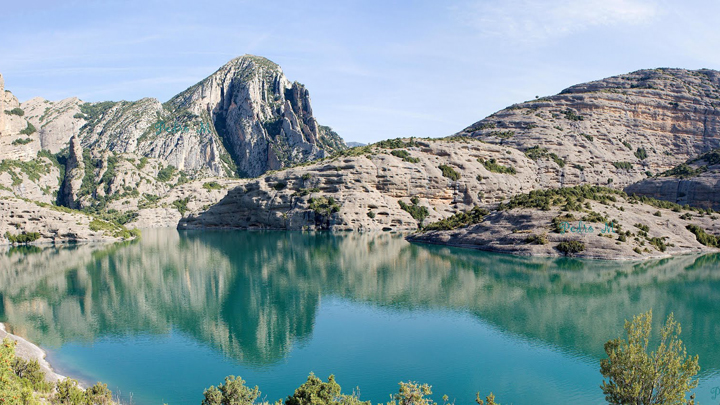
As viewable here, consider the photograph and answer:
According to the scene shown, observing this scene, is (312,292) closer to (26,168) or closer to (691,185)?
(691,185)

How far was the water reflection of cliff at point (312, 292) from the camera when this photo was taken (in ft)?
94.5

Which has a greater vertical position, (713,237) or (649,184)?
(649,184)

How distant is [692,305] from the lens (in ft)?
116

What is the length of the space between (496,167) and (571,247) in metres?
55.4

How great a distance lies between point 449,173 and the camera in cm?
10212

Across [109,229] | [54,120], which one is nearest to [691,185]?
[109,229]

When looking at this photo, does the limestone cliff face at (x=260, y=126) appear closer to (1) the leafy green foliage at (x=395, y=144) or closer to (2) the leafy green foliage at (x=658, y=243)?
(1) the leafy green foliage at (x=395, y=144)

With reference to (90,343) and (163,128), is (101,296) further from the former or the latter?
(163,128)

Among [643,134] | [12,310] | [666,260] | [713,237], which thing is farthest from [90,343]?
[643,134]

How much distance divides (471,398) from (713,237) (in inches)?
2471

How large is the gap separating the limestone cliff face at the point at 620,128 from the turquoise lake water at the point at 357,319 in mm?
65582

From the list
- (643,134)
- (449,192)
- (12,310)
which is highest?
(643,134)

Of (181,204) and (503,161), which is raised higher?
(503,161)

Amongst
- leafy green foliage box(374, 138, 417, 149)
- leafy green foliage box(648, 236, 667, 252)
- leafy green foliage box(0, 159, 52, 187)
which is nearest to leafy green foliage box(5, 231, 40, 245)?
leafy green foliage box(0, 159, 52, 187)
